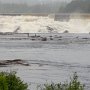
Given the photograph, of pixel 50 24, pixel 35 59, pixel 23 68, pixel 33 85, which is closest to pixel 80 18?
pixel 50 24

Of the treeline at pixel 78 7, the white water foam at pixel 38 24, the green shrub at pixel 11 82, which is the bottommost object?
the green shrub at pixel 11 82

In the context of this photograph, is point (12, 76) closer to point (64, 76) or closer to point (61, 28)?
point (64, 76)

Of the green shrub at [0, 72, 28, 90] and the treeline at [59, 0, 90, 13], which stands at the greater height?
the treeline at [59, 0, 90, 13]

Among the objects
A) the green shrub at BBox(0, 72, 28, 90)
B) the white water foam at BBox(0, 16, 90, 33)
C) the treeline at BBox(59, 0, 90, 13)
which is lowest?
the green shrub at BBox(0, 72, 28, 90)

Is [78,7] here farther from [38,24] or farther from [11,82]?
[11,82]

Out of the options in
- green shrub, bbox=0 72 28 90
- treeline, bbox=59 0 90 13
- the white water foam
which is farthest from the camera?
treeline, bbox=59 0 90 13

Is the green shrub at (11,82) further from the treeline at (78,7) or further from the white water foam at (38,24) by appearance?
the treeline at (78,7)

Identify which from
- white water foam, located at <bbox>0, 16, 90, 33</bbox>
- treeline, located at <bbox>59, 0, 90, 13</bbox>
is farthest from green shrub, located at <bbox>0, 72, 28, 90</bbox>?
treeline, located at <bbox>59, 0, 90, 13</bbox>

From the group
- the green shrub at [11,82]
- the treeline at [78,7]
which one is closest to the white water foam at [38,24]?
the treeline at [78,7]

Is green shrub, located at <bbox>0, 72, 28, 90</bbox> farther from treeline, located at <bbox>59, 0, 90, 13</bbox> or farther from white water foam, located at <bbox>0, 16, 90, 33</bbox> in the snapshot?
treeline, located at <bbox>59, 0, 90, 13</bbox>

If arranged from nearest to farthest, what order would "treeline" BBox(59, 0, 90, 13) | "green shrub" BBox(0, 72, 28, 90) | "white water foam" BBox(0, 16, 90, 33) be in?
"green shrub" BBox(0, 72, 28, 90) < "white water foam" BBox(0, 16, 90, 33) < "treeline" BBox(59, 0, 90, 13)

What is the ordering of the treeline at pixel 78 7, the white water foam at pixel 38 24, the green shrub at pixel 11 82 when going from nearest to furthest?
the green shrub at pixel 11 82, the white water foam at pixel 38 24, the treeline at pixel 78 7

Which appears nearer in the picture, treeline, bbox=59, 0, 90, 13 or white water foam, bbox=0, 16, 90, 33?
white water foam, bbox=0, 16, 90, 33

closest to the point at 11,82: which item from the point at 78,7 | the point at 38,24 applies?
the point at 38,24
